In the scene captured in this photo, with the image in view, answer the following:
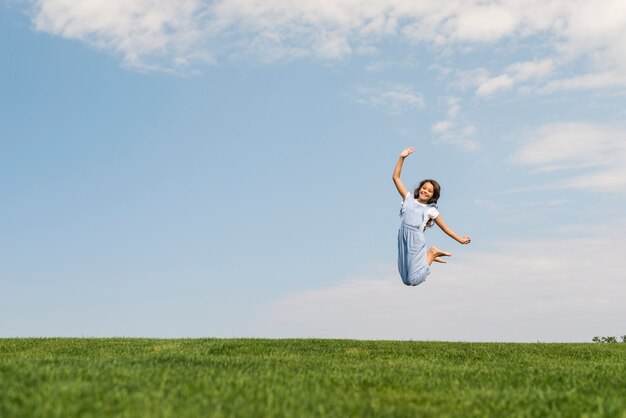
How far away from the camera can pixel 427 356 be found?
601 inches

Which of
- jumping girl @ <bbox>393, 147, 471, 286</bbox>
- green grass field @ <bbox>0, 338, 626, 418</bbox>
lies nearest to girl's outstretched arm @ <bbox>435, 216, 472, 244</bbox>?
jumping girl @ <bbox>393, 147, 471, 286</bbox>

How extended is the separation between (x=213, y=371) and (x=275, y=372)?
0.85 m

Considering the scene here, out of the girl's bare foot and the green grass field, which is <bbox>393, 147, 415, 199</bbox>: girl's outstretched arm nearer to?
the girl's bare foot

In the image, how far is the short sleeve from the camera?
1498cm

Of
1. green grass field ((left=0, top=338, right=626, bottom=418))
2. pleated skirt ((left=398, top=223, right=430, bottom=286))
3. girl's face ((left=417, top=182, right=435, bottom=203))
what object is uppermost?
girl's face ((left=417, top=182, right=435, bottom=203))

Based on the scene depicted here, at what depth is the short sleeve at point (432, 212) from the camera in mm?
14984

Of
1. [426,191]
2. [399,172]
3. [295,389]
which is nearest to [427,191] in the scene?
[426,191]

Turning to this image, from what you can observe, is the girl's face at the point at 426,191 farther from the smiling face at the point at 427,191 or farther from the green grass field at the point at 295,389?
the green grass field at the point at 295,389

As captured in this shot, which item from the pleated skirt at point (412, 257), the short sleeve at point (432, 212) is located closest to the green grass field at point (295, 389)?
the pleated skirt at point (412, 257)

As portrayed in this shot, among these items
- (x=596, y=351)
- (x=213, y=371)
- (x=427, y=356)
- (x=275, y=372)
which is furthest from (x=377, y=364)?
(x=596, y=351)

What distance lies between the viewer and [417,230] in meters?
14.9

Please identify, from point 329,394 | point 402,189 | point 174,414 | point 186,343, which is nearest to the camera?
point 174,414

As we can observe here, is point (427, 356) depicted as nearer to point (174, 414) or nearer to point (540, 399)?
point (540, 399)

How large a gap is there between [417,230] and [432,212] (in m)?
0.52
